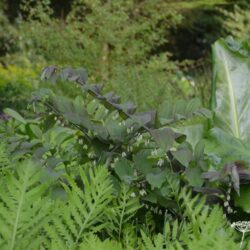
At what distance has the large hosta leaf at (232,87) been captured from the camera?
2238 mm

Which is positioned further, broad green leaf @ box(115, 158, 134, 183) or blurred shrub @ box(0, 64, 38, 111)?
blurred shrub @ box(0, 64, 38, 111)

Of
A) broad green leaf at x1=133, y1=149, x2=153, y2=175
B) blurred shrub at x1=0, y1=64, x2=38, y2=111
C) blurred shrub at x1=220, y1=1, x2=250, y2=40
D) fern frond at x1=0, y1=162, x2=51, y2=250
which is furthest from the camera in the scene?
blurred shrub at x1=220, y1=1, x2=250, y2=40

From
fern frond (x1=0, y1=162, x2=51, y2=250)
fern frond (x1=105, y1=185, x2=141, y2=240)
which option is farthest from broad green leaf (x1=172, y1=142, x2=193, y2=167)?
fern frond (x1=0, y1=162, x2=51, y2=250)

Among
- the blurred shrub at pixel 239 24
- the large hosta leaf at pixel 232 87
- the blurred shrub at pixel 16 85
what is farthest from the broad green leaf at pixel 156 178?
the blurred shrub at pixel 239 24

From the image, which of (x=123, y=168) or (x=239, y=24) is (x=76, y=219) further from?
(x=239, y=24)

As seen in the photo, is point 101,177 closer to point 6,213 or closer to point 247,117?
point 6,213

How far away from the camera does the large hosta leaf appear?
224 cm

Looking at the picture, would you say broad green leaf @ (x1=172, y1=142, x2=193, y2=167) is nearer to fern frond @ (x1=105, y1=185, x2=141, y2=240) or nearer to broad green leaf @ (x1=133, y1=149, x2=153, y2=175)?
broad green leaf @ (x1=133, y1=149, x2=153, y2=175)

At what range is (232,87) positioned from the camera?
2.31 metres

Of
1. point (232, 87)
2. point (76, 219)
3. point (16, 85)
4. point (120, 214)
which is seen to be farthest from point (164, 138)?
point (16, 85)

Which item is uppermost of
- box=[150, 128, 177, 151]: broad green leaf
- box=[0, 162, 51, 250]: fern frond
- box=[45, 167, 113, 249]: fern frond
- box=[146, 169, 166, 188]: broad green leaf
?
box=[0, 162, 51, 250]: fern frond

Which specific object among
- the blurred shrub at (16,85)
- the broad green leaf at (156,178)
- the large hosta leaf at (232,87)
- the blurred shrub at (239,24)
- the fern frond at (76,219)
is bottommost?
the blurred shrub at (16,85)

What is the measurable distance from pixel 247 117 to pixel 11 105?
556cm

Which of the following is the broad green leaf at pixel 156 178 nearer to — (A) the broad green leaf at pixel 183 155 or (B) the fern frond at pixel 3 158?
(A) the broad green leaf at pixel 183 155
